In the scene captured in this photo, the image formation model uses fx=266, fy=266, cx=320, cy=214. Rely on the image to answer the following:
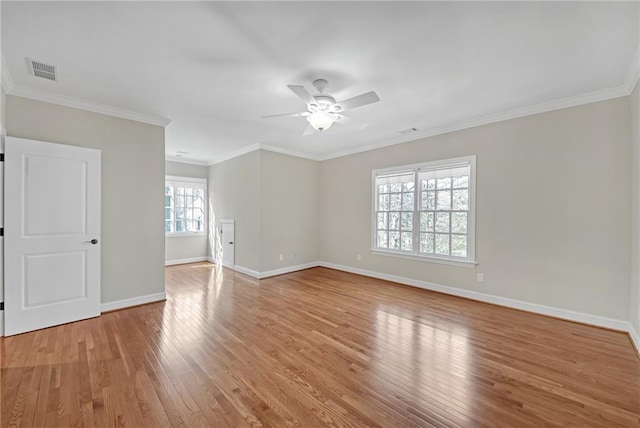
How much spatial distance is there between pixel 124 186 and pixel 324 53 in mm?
3245

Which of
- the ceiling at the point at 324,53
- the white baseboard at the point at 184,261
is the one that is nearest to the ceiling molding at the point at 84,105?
the ceiling at the point at 324,53

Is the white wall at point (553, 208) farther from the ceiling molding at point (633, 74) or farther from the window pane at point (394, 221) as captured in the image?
the window pane at point (394, 221)

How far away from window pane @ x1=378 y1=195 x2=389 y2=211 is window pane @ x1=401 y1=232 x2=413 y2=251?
0.63m

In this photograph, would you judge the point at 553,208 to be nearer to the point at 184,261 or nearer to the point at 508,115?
the point at 508,115

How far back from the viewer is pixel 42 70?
8.73 ft

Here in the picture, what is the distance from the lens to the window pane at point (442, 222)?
4.42 metres

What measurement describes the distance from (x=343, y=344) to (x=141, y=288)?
3046mm

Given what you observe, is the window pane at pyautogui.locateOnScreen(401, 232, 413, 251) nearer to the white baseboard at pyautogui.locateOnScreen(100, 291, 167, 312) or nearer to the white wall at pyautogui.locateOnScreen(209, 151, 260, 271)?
the white wall at pyautogui.locateOnScreen(209, 151, 260, 271)

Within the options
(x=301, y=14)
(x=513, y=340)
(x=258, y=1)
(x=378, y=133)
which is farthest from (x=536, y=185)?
(x=258, y=1)

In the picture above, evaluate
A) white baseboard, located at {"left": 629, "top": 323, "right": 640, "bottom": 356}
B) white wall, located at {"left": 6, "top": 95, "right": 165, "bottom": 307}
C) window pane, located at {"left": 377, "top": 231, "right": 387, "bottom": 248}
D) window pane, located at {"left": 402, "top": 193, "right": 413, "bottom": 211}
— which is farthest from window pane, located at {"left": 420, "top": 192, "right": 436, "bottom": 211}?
white wall, located at {"left": 6, "top": 95, "right": 165, "bottom": 307}

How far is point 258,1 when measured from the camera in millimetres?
1794

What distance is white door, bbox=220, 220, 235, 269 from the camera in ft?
20.3

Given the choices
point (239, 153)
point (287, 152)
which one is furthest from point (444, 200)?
point (239, 153)

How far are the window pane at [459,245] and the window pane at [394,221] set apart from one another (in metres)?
1.04
